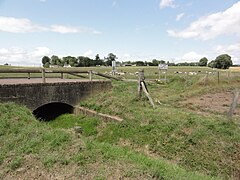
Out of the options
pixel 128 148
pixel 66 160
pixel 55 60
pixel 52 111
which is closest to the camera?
pixel 66 160

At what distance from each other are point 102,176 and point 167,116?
414 cm

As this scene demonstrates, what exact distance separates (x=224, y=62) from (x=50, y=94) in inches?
3143

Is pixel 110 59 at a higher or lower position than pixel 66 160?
higher

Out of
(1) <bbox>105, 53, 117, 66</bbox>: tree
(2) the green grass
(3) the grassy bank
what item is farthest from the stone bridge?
(1) <bbox>105, 53, 117, 66</bbox>: tree

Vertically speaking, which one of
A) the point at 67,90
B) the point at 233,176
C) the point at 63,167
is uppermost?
the point at 67,90

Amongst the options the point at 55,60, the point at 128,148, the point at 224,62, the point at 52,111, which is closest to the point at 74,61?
the point at 55,60

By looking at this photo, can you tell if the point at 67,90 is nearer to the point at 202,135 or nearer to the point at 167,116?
the point at 167,116

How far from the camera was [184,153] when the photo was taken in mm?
6148

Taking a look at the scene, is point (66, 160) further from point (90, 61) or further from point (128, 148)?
point (90, 61)

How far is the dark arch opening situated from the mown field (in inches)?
101

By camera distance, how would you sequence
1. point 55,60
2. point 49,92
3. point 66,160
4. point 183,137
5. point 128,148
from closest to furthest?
1. point 66,160
2. point 183,137
3. point 128,148
4. point 49,92
5. point 55,60

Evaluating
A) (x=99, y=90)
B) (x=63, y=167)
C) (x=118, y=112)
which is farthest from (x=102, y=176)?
(x=99, y=90)

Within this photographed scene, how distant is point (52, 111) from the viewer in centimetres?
1189

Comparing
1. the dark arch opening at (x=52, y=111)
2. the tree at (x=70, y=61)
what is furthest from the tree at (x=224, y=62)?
the dark arch opening at (x=52, y=111)
